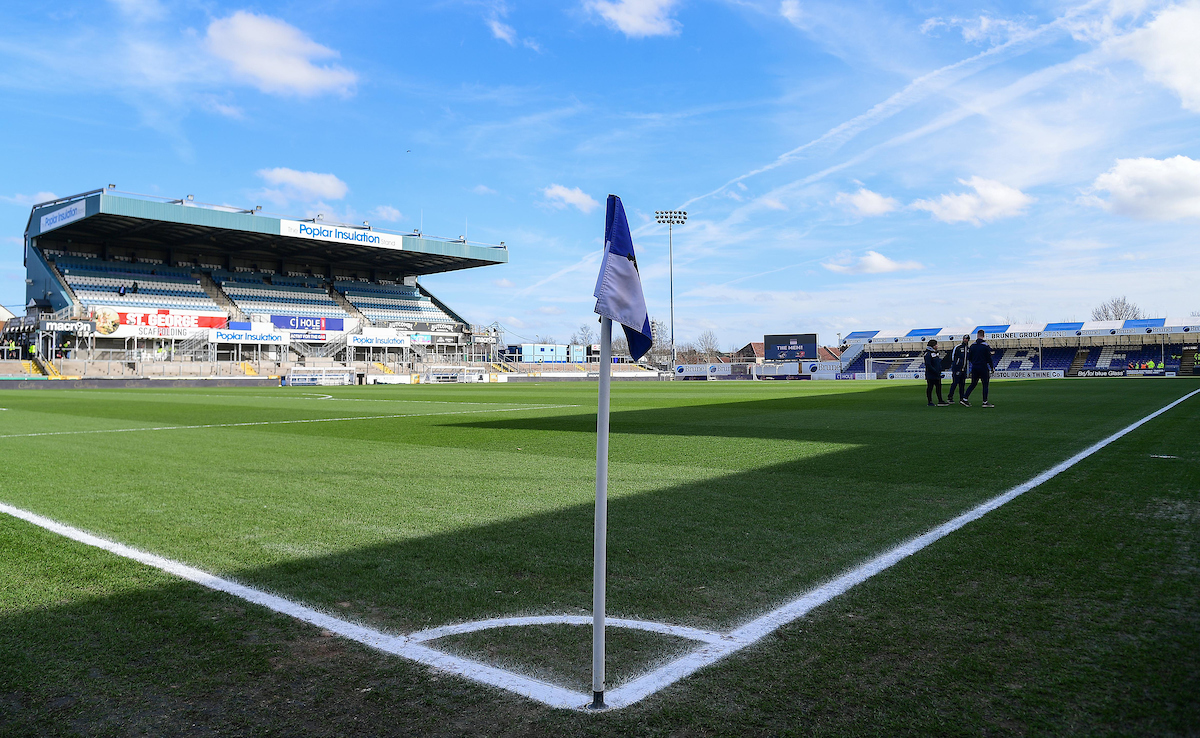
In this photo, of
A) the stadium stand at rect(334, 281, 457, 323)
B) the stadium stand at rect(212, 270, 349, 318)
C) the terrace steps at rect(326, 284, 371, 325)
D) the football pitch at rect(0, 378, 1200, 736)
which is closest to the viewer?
the football pitch at rect(0, 378, 1200, 736)

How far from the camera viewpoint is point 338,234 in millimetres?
63719

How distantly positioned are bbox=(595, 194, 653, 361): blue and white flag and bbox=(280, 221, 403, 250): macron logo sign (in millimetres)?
63687

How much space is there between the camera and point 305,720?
2.46 meters

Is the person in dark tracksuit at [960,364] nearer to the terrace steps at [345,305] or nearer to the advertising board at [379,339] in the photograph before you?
the advertising board at [379,339]

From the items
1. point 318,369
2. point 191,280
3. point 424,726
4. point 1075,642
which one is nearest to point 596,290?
point 424,726

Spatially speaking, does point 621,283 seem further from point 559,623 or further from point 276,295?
point 276,295

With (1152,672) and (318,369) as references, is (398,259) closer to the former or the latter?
(318,369)

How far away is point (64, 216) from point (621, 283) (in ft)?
218

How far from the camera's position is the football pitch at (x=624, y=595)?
2492mm

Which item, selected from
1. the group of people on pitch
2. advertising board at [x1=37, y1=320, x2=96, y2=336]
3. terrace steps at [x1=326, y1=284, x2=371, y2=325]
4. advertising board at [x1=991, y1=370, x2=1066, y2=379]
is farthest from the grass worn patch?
terrace steps at [x1=326, y1=284, x2=371, y2=325]

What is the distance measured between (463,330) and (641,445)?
66136 millimetres

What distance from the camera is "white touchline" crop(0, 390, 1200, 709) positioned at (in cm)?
267

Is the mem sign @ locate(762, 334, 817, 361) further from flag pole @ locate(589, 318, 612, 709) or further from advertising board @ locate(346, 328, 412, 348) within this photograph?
flag pole @ locate(589, 318, 612, 709)

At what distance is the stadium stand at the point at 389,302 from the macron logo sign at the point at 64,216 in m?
23.3
